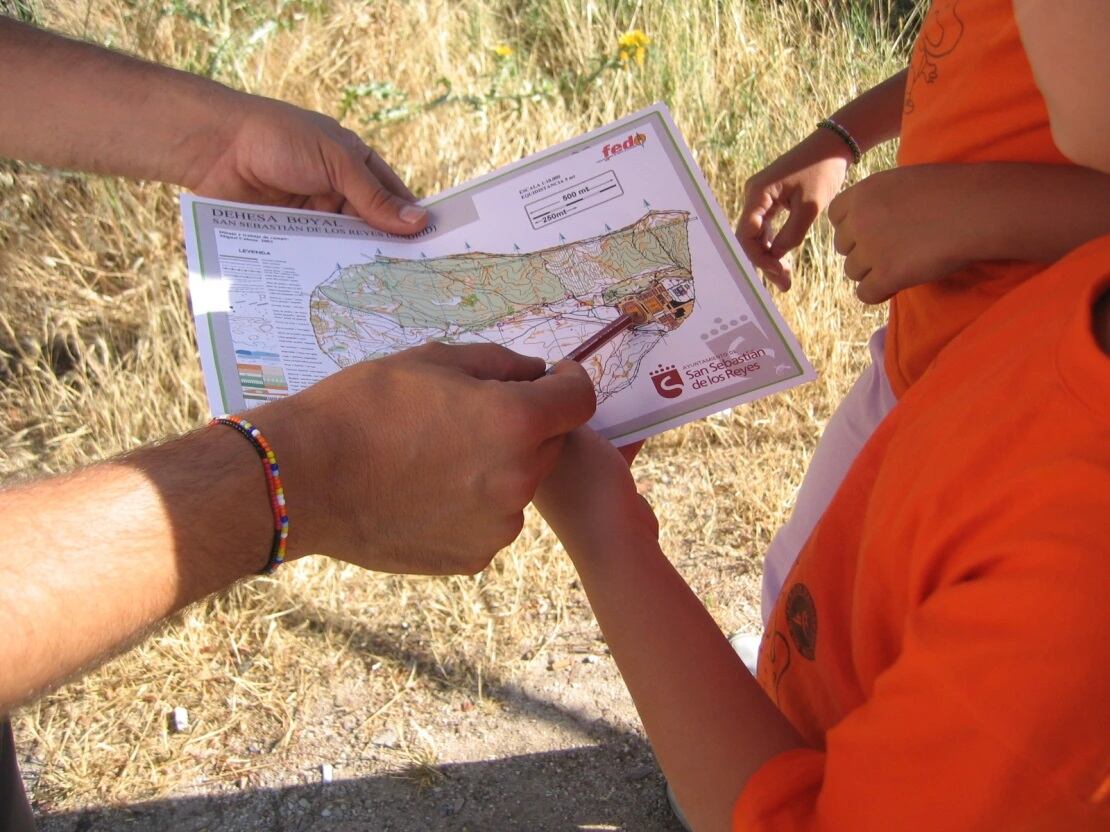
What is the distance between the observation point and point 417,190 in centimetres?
269

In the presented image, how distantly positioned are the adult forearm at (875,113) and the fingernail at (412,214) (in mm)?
679

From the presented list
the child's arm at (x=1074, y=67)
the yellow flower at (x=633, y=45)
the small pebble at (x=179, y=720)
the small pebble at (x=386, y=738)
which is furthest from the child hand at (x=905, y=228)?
the yellow flower at (x=633, y=45)

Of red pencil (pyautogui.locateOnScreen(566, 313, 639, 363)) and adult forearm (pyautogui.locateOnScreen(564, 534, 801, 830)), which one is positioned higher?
red pencil (pyautogui.locateOnScreen(566, 313, 639, 363))

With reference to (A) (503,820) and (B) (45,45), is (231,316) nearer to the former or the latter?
(B) (45,45)

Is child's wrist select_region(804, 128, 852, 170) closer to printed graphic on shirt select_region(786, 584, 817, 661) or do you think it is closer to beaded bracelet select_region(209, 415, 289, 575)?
printed graphic on shirt select_region(786, 584, 817, 661)

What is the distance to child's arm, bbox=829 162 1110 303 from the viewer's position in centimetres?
95

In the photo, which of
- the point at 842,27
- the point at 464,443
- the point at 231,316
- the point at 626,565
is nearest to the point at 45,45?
the point at 231,316

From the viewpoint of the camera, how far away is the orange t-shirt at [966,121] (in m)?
1.00

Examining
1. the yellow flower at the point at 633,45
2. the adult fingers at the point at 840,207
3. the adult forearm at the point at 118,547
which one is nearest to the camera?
the adult forearm at the point at 118,547

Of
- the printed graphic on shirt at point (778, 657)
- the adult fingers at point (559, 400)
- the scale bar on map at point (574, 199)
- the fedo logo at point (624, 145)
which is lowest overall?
the printed graphic on shirt at point (778, 657)

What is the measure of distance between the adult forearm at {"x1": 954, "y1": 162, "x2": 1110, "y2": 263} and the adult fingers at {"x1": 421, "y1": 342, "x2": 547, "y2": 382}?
49 centimetres

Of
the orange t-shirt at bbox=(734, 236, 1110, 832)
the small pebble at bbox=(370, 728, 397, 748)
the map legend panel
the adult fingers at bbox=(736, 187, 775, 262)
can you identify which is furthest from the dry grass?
the orange t-shirt at bbox=(734, 236, 1110, 832)

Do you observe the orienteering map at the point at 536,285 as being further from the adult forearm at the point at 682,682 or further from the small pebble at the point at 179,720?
the small pebble at the point at 179,720

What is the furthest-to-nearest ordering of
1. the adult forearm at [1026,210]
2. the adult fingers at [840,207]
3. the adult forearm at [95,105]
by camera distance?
the adult forearm at [95,105], the adult fingers at [840,207], the adult forearm at [1026,210]
